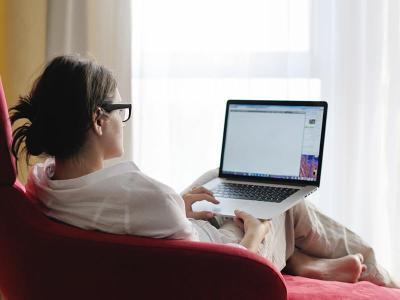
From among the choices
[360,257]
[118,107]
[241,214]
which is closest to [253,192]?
[241,214]

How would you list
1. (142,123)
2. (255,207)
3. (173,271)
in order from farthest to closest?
(142,123), (255,207), (173,271)

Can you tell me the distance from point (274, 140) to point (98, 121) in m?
0.80

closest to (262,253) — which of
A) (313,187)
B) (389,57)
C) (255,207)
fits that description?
(255,207)

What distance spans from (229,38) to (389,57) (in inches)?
26.3

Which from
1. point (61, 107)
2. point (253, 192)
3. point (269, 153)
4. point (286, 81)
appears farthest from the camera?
point (286, 81)

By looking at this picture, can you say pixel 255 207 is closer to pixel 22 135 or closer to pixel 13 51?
pixel 22 135

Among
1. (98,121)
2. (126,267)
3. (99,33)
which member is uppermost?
(99,33)

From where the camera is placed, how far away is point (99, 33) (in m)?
2.71

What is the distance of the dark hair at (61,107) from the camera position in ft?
4.59

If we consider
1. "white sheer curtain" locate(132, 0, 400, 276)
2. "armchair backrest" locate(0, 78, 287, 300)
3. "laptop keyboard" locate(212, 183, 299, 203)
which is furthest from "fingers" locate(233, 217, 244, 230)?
"white sheer curtain" locate(132, 0, 400, 276)

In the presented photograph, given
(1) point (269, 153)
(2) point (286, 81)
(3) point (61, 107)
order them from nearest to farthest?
(3) point (61, 107) < (1) point (269, 153) < (2) point (286, 81)

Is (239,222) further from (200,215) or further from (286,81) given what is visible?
(286,81)

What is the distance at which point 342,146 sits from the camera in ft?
8.83

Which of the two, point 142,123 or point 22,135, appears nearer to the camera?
point 22,135
